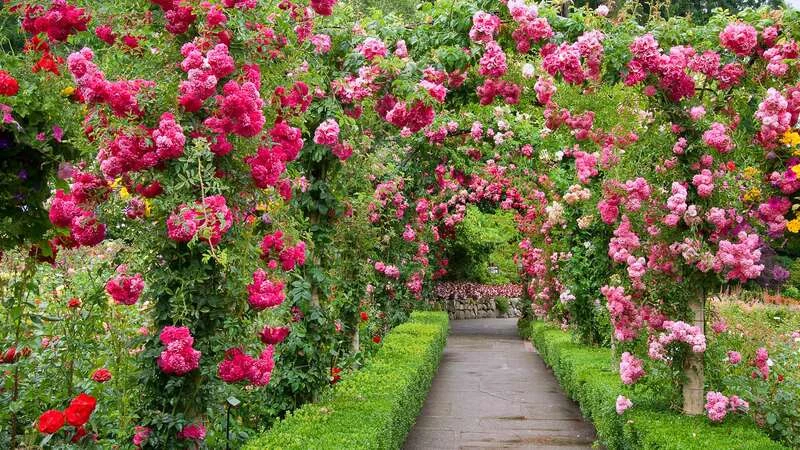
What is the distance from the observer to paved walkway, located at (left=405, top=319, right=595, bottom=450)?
792cm

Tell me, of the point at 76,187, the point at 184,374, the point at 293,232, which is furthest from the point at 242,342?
the point at 76,187

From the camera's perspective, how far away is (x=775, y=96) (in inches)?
192

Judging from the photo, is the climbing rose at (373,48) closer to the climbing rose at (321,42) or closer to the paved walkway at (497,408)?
the climbing rose at (321,42)

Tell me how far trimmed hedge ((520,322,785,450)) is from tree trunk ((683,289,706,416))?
0.45ft

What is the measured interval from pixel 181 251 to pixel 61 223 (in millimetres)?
706

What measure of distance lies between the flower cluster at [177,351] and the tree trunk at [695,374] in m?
3.60

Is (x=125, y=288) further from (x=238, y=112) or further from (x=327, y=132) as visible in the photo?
(x=327, y=132)

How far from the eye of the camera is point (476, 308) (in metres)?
24.6

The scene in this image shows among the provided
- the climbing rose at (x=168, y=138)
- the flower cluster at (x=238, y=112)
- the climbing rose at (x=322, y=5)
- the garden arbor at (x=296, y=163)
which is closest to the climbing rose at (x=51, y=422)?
the garden arbor at (x=296, y=163)

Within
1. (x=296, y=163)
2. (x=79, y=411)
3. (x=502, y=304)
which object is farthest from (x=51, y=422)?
(x=502, y=304)

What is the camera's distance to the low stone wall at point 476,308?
23.7 meters

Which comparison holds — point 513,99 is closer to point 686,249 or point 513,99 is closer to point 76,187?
point 686,249

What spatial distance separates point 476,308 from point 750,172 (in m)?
19.3

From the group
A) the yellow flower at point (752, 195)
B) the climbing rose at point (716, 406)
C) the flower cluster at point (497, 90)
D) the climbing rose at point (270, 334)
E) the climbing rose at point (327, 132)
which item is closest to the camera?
the climbing rose at point (270, 334)
